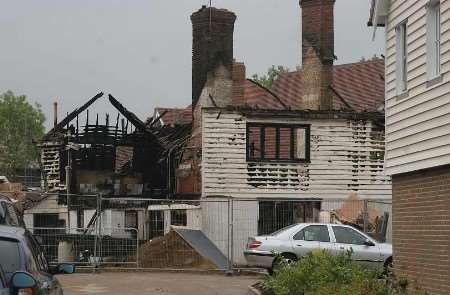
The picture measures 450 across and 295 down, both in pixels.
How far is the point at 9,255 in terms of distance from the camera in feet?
22.6

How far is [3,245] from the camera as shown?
6.93 meters

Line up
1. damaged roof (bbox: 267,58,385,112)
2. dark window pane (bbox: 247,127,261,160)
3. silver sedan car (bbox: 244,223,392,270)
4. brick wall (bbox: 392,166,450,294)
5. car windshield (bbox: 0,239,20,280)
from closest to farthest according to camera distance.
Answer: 1. car windshield (bbox: 0,239,20,280)
2. brick wall (bbox: 392,166,450,294)
3. silver sedan car (bbox: 244,223,392,270)
4. dark window pane (bbox: 247,127,261,160)
5. damaged roof (bbox: 267,58,385,112)

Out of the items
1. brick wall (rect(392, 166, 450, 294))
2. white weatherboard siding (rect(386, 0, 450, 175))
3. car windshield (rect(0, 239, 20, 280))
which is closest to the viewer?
car windshield (rect(0, 239, 20, 280))

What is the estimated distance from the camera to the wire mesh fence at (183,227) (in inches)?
917

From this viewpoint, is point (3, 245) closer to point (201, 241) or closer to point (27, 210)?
point (201, 241)

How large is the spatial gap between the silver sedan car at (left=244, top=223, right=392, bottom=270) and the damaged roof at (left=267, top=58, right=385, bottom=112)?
12572 millimetres

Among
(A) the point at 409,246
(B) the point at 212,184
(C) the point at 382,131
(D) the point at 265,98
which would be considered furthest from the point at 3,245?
(D) the point at 265,98

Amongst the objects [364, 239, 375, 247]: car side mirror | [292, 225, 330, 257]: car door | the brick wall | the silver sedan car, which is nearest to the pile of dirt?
the silver sedan car

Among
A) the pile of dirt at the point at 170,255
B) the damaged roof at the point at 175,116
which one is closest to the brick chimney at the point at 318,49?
the damaged roof at the point at 175,116

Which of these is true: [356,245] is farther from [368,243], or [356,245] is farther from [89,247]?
[89,247]

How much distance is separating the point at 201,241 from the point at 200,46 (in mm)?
8214

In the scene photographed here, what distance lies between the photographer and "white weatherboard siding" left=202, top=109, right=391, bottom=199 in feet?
86.6

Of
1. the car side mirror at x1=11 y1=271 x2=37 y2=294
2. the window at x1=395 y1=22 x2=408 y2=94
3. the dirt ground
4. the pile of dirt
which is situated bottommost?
the dirt ground

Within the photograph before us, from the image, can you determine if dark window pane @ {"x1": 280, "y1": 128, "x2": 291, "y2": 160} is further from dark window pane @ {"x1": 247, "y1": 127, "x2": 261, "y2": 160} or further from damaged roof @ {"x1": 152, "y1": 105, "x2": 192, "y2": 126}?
damaged roof @ {"x1": 152, "y1": 105, "x2": 192, "y2": 126}
